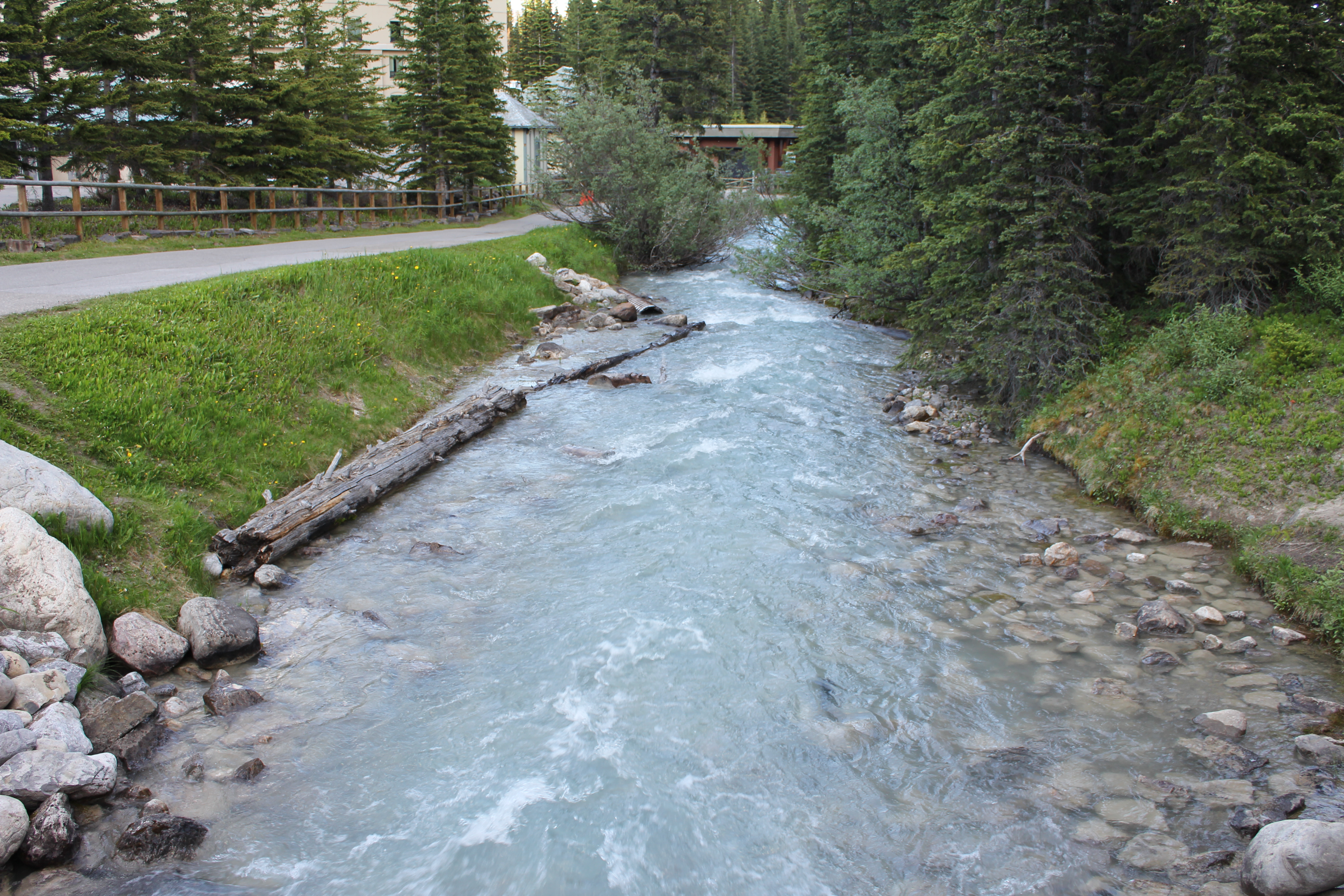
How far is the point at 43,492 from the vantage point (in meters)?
7.19

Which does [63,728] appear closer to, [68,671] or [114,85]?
[68,671]

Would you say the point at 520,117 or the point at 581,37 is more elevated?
the point at 581,37

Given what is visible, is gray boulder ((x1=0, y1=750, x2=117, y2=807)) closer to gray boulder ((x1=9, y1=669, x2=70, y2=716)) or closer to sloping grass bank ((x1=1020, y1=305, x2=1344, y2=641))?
gray boulder ((x1=9, y1=669, x2=70, y2=716))

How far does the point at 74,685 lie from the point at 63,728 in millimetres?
630

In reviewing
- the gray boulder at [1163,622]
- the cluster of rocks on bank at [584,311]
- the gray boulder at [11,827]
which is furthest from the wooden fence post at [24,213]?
the gray boulder at [1163,622]

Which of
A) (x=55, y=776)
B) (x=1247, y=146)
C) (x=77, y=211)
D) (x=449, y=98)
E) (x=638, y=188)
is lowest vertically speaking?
(x=55, y=776)

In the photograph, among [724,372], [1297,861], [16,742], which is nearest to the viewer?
[1297,861]

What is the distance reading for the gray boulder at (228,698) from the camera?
646 cm

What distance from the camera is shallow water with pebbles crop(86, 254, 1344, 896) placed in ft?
17.1

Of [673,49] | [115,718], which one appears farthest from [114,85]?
[673,49]

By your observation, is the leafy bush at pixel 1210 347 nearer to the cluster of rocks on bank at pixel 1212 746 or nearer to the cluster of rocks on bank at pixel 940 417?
the cluster of rocks on bank at pixel 1212 746

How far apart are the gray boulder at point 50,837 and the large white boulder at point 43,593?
1709mm

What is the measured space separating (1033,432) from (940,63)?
7.67m

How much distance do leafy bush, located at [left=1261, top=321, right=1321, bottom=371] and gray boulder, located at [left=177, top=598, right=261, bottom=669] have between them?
1118 cm
